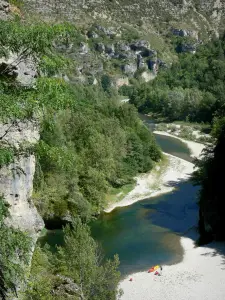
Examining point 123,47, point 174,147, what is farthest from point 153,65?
point 174,147

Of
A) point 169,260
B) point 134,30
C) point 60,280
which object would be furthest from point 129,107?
point 134,30

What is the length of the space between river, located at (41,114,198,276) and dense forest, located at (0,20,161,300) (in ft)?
6.04

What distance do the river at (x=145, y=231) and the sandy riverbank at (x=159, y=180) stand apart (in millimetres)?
983

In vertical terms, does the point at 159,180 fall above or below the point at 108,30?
below

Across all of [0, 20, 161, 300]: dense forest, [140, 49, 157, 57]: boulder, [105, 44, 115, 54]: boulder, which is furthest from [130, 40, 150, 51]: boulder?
A: [0, 20, 161, 300]: dense forest

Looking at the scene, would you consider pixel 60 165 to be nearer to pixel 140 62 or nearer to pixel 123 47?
pixel 140 62

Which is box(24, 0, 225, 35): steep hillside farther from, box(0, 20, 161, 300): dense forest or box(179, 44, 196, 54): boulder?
box(0, 20, 161, 300): dense forest

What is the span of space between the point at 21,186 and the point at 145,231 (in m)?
21.0

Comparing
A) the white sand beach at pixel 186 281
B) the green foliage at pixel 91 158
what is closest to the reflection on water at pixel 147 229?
the white sand beach at pixel 186 281

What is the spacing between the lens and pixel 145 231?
2855 cm

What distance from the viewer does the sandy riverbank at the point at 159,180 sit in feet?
121

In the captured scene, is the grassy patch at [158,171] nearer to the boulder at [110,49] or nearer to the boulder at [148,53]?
the boulder at [110,49]

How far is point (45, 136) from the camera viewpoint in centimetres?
2778

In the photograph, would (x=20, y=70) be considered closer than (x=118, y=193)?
Yes
